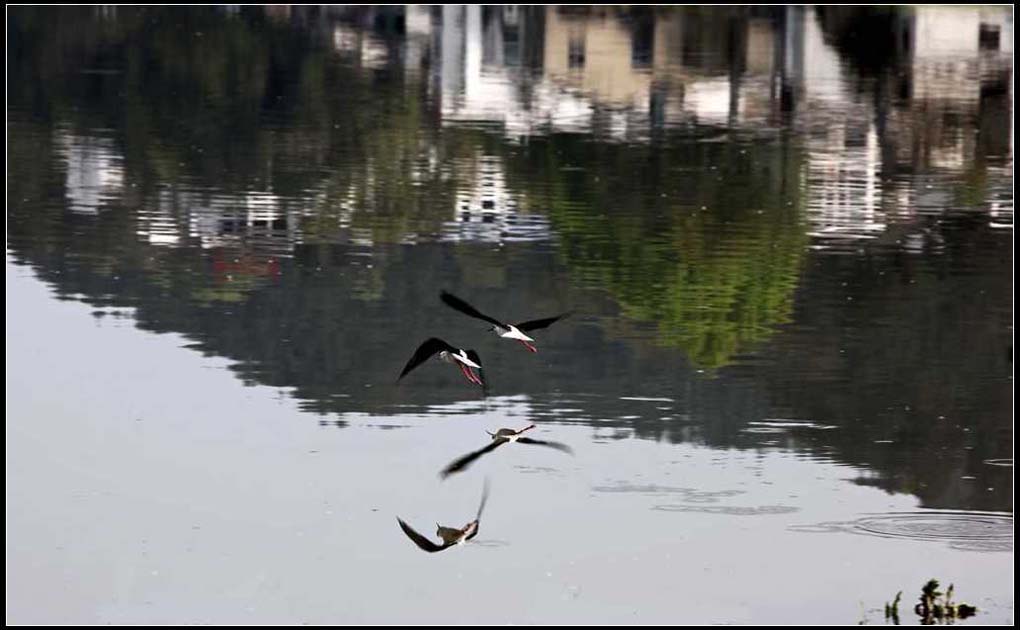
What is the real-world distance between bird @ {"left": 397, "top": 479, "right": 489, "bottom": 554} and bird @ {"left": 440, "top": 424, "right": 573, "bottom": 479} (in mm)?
1501

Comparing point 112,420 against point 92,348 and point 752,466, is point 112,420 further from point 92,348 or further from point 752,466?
point 752,466

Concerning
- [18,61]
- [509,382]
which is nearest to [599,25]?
[18,61]

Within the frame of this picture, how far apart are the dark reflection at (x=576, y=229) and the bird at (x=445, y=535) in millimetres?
3518

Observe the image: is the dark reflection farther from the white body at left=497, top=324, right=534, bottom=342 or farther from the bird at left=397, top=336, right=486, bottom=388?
the white body at left=497, top=324, right=534, bottom=342

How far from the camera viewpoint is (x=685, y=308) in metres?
25.5

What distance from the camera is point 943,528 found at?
53.3 ft

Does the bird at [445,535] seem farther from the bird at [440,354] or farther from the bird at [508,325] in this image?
the bird at [508,325]

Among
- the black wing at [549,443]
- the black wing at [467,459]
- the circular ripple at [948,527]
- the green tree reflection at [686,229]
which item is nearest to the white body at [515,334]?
the black wing at [467,459]

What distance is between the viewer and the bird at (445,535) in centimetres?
1551

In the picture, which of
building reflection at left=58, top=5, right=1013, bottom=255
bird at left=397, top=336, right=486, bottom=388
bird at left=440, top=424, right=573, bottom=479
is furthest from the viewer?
building reflection at left=58, top=5, right=1013, bottom=255

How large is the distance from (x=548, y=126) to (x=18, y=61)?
17800mm

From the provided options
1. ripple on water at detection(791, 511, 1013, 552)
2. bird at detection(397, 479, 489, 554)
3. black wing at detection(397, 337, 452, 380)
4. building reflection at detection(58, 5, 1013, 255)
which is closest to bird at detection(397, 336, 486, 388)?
black wing at detection(397, 337, 452, 380)

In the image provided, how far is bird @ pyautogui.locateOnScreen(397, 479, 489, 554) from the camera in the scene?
611 inches

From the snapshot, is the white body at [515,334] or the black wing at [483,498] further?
the black wing at [483,498]
